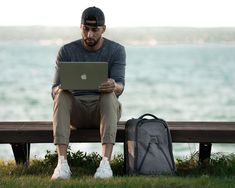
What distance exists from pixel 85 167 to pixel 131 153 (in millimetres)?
633

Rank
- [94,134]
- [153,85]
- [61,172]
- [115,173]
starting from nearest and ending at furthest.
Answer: [61,172] → [94,134] → [115,173] → [153,85]

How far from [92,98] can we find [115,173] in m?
0.70

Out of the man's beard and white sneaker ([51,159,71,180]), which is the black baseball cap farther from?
white sneaker ([51,159,71,180])

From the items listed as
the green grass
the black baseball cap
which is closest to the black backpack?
the green grass

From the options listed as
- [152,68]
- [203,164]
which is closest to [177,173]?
[203,164]

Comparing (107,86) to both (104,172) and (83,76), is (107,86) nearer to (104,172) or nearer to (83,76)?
(83,76)

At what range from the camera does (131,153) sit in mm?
6457

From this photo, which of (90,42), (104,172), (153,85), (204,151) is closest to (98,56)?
(90,42)

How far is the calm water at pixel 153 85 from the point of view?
95.8ft

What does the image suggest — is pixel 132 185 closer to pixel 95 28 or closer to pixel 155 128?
pixel 155 128

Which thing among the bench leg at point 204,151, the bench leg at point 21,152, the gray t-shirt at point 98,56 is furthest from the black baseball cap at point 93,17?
the bench leg at point 204,151

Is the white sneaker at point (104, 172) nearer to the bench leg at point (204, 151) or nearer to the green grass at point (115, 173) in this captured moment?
the green grass at point (115, 173)

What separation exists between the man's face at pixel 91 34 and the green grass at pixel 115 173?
3.44ft

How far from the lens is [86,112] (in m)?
6.52
